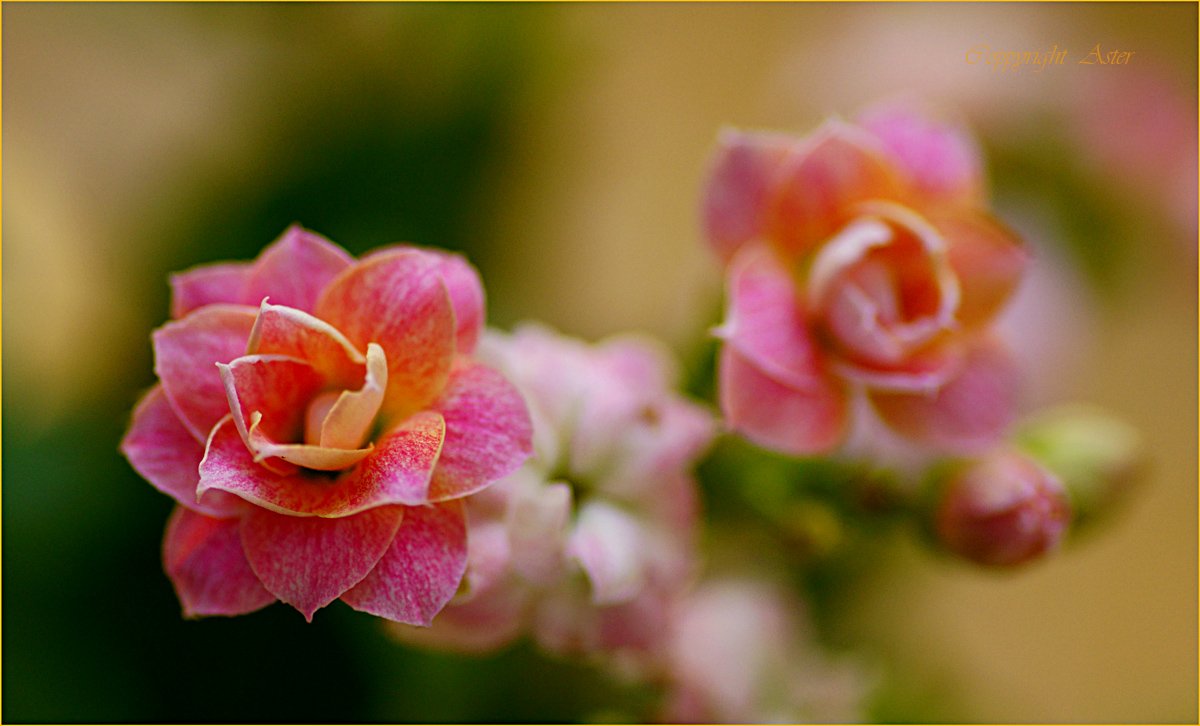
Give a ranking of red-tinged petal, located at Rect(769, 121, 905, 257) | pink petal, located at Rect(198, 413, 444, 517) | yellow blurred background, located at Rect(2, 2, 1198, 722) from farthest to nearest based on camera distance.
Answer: yellow blurred background, located at Rect(2, 2, 1198, 722), red-tinged petal, located at Rect(769, 121, 905, 257), pink petal, located at Rect(198, 413, 444, 517)

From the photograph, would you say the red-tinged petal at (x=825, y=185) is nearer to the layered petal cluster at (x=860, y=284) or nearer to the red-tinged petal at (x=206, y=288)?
the layered petal cluster at (x=860, y=284)

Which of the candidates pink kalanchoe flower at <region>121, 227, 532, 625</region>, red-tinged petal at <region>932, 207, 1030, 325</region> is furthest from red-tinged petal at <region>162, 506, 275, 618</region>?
red-tinged petal at <region>932, 207, 1030, 325</region>

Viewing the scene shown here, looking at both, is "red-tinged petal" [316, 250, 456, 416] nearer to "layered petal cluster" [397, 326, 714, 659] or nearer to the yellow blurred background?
"layered petal cluster" [397, 326, 714, 659]

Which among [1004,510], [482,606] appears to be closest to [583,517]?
[482,606]

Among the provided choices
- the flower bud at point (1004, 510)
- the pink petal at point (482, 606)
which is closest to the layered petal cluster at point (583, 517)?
the pink petal at point (482, 606)

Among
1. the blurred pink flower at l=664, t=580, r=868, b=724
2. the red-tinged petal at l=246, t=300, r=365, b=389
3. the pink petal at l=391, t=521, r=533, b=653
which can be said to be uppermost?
the red-tinged petal at l=246, t=300, r=365, b=389

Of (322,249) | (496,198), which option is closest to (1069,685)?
(496,198)

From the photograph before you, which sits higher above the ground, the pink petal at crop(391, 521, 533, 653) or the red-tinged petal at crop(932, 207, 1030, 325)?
the red-tinged petal at crop(932, 207, 1030, 325)
